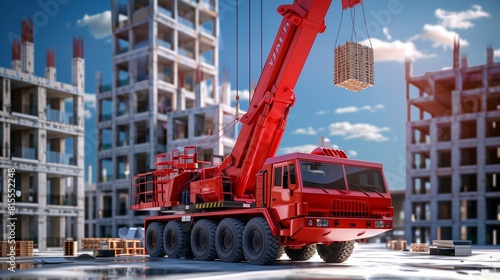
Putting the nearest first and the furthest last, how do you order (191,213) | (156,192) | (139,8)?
(191,213), (156,192), (139,8)

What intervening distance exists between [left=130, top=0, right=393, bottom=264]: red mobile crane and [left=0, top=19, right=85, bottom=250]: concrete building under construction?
28836mm

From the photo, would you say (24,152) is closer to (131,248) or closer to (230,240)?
(131,248)

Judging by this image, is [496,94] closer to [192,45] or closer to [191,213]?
[192,45]

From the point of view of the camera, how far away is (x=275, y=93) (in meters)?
21.3

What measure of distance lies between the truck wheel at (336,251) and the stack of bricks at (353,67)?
5.01m

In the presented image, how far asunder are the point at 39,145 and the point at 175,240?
3222cm

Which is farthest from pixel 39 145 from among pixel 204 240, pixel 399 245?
pixel 204 240

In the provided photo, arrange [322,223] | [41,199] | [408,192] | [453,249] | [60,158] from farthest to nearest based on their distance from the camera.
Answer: [408,192]
[60,158]
[41,199]
[453,249]
[322,223]

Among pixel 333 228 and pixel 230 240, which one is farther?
pixel 230 240

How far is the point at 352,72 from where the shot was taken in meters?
19.5

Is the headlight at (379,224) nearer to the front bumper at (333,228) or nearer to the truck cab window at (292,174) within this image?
the front bumper at (333,228)

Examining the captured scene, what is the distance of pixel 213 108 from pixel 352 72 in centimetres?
4731

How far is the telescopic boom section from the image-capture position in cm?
2070

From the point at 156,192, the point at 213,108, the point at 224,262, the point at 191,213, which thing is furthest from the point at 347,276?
the point at 213,108
